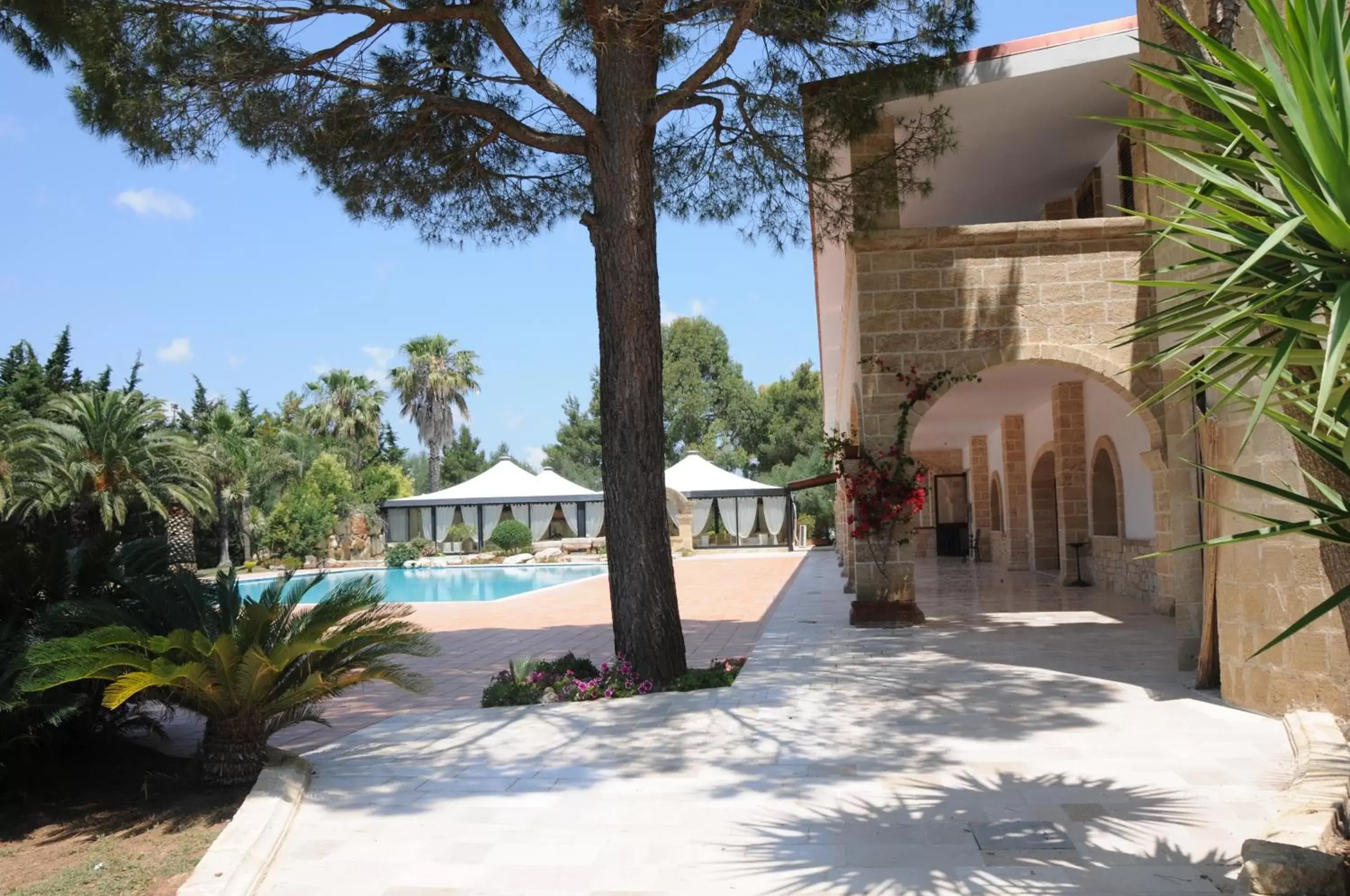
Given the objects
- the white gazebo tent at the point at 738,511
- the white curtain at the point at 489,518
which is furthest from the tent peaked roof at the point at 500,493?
the white gazebo tent at the point at 738,511

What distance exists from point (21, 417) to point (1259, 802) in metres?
22.7

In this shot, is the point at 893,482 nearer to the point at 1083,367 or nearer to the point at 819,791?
the point at 1083,367

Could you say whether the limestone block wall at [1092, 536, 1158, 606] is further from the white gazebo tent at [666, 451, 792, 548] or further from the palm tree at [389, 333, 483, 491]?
the palm tree at [389, 333, 483, 491]

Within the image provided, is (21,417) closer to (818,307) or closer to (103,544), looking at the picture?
(818,307)

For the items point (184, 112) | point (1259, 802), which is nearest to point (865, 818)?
point (1259, 802)

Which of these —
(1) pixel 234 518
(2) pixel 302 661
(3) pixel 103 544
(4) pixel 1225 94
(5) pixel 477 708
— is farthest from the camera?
(1) pixel 234 518

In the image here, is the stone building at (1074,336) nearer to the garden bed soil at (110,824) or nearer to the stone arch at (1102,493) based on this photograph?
the stone arch at (1102,493)

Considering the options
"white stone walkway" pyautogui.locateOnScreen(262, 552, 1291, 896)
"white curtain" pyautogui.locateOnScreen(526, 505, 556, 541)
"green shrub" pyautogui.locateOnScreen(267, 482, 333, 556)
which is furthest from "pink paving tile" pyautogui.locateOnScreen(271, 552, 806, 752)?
"white curtain" pyautogui.locateOnScreen(526, 505, 556, 541)

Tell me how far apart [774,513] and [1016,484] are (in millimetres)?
14794

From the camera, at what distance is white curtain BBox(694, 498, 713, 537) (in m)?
31.7

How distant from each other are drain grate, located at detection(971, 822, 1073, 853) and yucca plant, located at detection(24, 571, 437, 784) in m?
2.86

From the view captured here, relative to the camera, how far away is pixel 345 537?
32.4 meters

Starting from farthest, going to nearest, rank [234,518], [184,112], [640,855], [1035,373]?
[234,518] < [1035,373] < [184,112] < [640,855]

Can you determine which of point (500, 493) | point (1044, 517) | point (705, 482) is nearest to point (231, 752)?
point (1044, 517)
